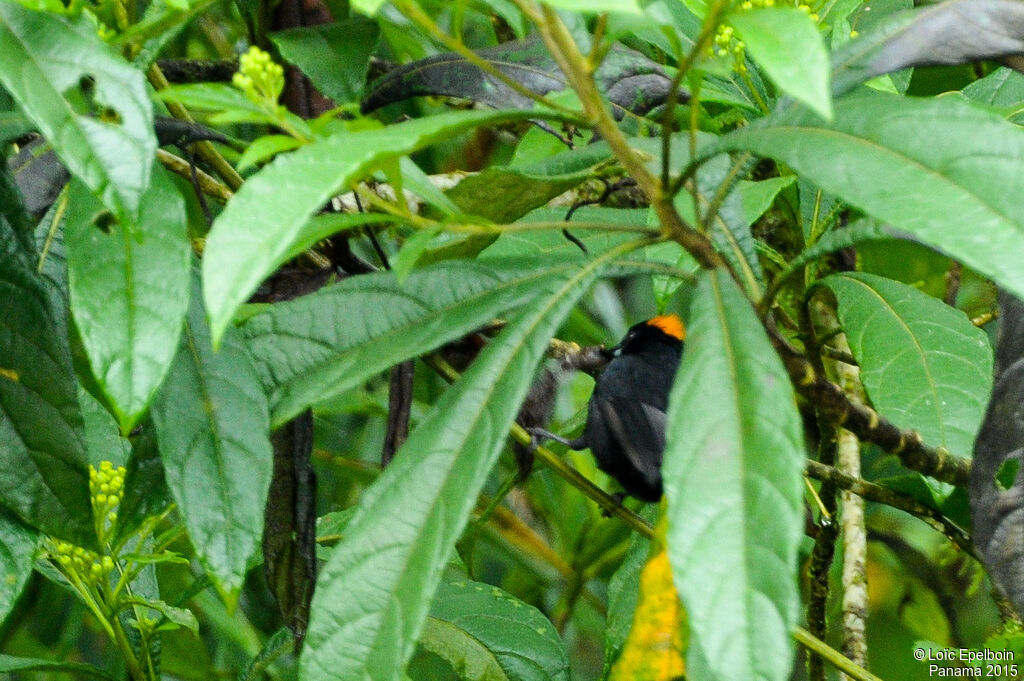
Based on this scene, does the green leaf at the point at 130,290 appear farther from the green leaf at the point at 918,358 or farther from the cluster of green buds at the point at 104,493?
the green leaf at the point at 918,358

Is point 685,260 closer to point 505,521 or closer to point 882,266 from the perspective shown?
point 882,266

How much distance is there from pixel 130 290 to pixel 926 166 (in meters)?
0.69

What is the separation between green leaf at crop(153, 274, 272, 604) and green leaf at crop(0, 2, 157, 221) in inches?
8.5

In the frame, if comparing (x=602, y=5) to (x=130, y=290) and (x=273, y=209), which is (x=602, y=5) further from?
(x=130, y=290)

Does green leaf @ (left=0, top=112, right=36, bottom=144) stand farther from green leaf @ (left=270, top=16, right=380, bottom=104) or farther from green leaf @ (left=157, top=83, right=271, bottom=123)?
green leaf @ (left=270, top=16, right=380, bottom=104)

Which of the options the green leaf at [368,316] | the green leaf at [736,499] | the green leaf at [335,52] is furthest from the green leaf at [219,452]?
the green leaf at [335,52]

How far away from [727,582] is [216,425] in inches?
20.7

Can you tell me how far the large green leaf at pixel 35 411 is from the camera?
1.05 m

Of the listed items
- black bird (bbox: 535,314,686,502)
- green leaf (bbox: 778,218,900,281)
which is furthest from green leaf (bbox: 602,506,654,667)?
green leaf (bbox: 778,218,900,281)

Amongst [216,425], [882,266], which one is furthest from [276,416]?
[882,266]

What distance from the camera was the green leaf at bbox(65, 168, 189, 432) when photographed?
878mm

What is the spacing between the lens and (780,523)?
2.49 ft

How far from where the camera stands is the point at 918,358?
1.31 meters

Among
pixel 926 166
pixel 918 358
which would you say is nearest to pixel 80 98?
pixel 926 166
